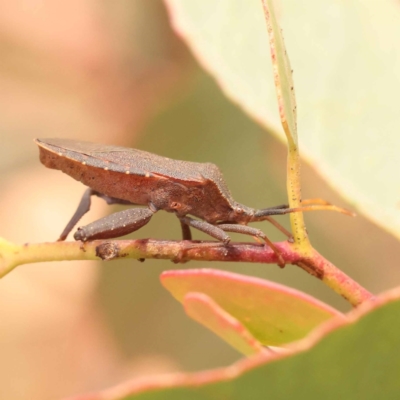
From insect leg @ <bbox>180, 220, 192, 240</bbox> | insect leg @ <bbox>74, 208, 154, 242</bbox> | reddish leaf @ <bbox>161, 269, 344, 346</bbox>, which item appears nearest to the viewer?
reddish leaf @ <bbox>161, 269, 344, 346</bbox>

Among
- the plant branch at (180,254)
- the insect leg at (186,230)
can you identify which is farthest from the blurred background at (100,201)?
the plant branch at (180,254)

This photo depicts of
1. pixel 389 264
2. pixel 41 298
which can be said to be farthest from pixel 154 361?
pixel 389 264

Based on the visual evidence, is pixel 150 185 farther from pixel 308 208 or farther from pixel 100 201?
pixel 100 201

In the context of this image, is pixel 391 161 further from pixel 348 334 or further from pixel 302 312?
pixel 348 334

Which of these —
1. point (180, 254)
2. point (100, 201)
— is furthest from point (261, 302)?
point (100, 201)

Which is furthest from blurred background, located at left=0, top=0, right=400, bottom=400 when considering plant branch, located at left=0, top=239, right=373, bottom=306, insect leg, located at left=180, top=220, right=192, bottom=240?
plant branch, located at left=0, top=239, right=373, bottom=306

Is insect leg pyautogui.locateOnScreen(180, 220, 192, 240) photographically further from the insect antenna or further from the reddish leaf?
the reddish leaf

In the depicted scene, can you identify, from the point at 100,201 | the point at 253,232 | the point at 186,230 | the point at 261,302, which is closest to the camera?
the point at 261,302
